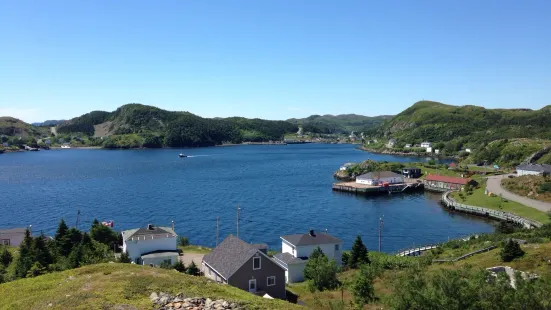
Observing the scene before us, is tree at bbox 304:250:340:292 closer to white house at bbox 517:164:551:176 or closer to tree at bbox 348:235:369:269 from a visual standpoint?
tree at bbox 348:235:369:269

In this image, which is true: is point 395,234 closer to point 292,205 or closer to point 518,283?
point 292,205

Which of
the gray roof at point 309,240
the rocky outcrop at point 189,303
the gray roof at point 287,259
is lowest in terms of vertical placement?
the gray roof at point 287,259

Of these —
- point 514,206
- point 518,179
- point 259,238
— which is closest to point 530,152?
point 518,179

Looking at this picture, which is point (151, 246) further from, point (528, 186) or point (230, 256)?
point (528, 186)

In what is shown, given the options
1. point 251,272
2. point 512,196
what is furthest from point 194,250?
point 512,196

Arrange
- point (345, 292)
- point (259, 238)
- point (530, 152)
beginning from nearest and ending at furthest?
point (345, 292) → point (259, 238) → point (530, 152)

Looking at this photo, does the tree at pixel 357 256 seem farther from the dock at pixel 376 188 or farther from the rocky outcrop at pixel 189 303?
the dock at pixel 376 188

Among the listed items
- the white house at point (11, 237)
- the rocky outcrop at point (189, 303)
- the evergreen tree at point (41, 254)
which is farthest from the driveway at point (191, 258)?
the rocky outcrop at point (189, 303)
